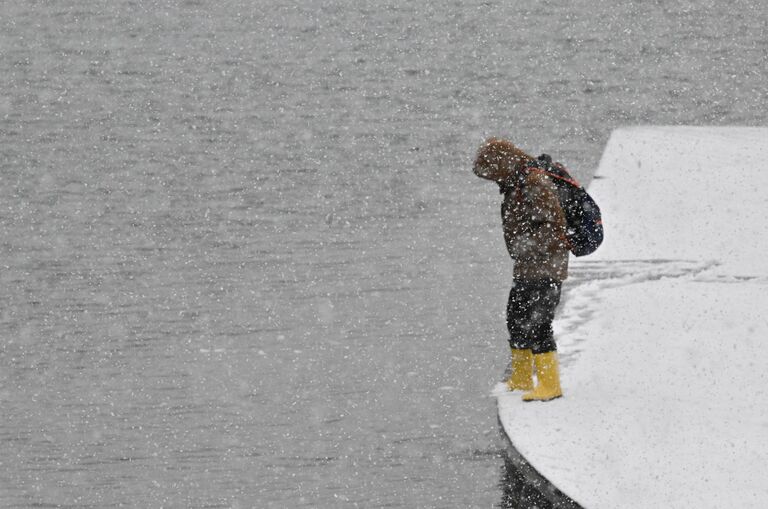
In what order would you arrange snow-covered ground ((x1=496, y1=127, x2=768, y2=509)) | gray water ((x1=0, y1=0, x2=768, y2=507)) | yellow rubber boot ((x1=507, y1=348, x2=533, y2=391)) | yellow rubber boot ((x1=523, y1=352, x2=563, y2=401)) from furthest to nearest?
1. gray water ((x1=0, y1=0, x2=768, y2=507))
2. yellow rubber boot ((x1=507, y1=348, x2=533, y2=391))
3. yellow rubber boot ((x1=523, y1=352, x2=563, y2=401))
4. snow-covered ground ((x1=496, y1=127, x2=768, y2=509))

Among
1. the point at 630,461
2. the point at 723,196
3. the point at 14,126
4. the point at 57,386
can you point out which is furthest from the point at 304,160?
the point at 630,461

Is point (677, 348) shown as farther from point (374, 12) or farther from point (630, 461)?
point (374, 12)

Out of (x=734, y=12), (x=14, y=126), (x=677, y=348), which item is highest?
(x=677, y=348)

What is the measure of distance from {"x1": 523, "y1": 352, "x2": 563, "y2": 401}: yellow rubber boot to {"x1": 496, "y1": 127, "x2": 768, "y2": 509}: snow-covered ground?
46mm

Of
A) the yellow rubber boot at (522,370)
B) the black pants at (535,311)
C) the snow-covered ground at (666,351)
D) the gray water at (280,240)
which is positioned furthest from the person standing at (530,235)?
the gray water at (280,240)

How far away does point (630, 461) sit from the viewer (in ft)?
21.8

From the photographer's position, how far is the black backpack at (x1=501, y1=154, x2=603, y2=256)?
6.97 m

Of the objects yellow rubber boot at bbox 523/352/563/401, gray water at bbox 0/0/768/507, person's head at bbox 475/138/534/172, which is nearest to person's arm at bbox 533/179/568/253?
person's head at bbox 475/138/534/172

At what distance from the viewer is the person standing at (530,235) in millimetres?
6926

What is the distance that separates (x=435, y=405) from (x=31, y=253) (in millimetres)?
4847

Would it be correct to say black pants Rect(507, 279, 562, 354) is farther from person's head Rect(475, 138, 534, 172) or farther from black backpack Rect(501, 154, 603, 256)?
person's head Rect(475, 138, 534, 172)

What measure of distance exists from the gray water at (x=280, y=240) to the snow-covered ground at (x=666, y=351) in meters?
0.56

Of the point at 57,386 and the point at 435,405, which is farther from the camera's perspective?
the point at 57,386

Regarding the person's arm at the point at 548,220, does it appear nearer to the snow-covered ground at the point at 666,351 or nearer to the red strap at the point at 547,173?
the red strap at the point at 547,173
